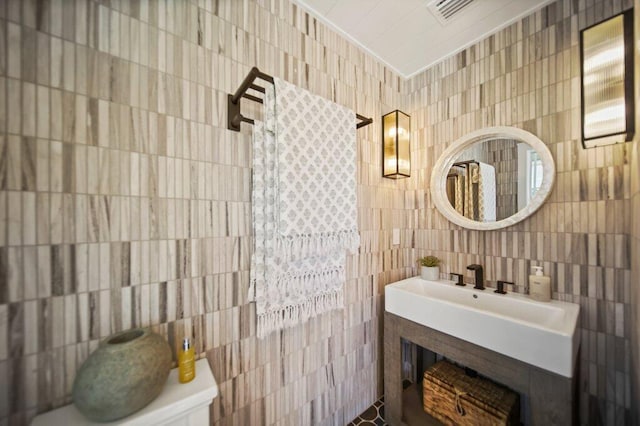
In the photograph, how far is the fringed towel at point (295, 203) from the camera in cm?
97

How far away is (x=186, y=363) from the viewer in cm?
76

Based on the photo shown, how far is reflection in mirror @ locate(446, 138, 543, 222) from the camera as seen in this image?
1.25 metres

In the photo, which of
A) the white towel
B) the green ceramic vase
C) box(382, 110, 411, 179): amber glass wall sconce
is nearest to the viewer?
the green ceramic vase

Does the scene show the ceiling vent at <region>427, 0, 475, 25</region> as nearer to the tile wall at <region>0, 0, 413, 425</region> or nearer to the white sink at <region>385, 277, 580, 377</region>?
the tile wall at <region>0, 0, 413, 425</region>

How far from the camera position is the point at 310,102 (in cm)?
104

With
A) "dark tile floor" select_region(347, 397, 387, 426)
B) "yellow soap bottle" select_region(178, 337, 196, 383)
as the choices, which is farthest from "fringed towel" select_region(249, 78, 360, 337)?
"dark tile floor" select_region(347, 397, 387, 426)

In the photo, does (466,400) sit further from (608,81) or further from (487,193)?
(608,81)

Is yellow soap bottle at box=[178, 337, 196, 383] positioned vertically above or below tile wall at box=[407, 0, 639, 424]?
below

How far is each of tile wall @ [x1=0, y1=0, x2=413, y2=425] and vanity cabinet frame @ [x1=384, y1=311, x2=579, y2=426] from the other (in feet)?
1.32

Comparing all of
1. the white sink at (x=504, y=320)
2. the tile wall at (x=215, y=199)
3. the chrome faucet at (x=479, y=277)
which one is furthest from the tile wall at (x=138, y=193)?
the chrome faucet at (x=479, y=277)

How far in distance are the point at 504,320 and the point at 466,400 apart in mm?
565

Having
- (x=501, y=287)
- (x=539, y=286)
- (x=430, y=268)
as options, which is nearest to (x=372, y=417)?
(x=430, y=268)

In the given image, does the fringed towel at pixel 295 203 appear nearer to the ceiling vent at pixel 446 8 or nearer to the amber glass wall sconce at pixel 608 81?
the ceiling vent at pixel 446 8

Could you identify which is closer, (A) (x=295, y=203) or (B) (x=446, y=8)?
(A) (x=295, y=203)
